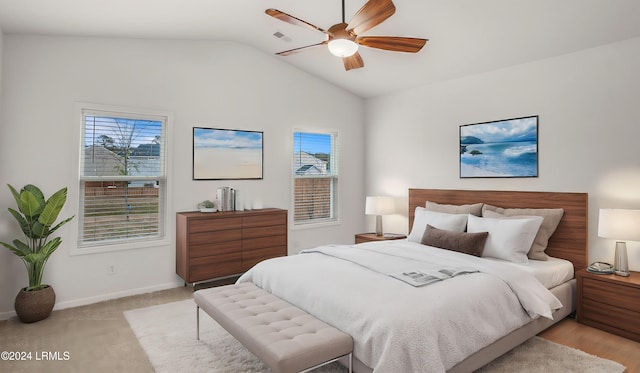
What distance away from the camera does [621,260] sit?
3211 mm

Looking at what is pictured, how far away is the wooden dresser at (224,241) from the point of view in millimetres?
4098

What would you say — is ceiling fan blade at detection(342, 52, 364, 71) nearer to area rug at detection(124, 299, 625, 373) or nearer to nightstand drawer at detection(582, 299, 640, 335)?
area rug at detection(124, 299, 625, 373)

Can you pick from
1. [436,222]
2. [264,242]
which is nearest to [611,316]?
[436,222]

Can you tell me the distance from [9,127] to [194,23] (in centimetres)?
201

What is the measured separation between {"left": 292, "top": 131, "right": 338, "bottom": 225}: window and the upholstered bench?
2732 mm

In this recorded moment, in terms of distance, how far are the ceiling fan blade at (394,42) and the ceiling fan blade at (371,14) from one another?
0.15m

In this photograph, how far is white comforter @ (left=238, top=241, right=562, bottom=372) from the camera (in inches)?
78.3

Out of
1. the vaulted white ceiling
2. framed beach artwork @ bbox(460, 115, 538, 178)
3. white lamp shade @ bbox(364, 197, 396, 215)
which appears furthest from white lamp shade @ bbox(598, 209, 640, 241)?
white lamp shade @ bbox(364, 197, 396, 215)

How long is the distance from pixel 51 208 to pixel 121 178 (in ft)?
2.70

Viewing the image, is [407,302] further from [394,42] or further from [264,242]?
[264,242]

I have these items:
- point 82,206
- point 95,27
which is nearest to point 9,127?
point 82,206

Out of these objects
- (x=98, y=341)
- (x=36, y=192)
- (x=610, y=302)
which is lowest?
(x=98, y=341)

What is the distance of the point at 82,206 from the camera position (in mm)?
3840

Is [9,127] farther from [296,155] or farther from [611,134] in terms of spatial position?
[611,134]
